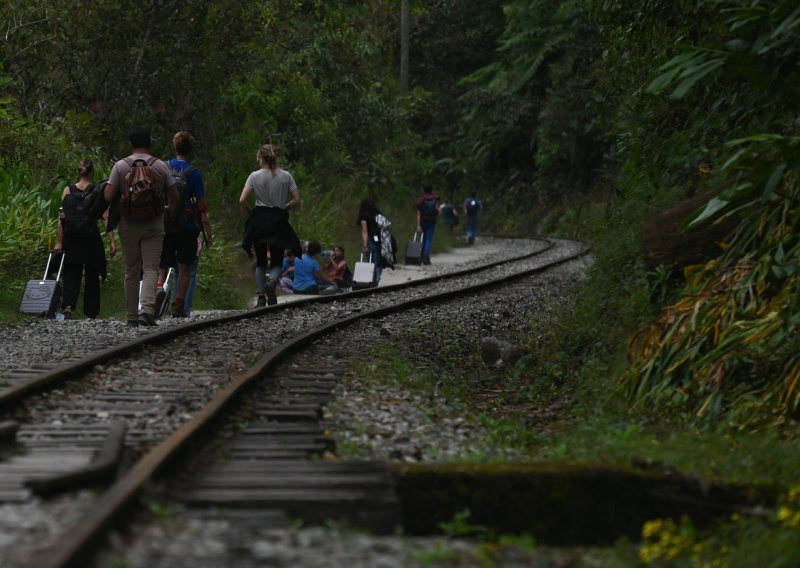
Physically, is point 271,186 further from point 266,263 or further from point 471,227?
point 471,227

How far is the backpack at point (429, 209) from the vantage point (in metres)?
31.6

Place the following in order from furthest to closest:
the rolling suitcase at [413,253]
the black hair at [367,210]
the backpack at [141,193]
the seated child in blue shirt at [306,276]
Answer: the rolling suitcase at [413,253] < the black hair at [367,210] < the seated child in blue shirt at [306,276] < the backpack at [141,193]

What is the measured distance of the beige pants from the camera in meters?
13.6

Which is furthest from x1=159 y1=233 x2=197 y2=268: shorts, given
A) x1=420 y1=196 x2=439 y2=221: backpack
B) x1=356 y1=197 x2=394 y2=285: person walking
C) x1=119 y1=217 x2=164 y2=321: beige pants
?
x1=420 y1=196 x2=439 y2=221: backpack

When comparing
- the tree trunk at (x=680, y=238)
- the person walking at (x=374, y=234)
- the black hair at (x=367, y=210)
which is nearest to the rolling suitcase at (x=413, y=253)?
the person walking at (x=374, y=234)

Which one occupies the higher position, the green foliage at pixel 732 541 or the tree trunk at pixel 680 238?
the tree trunk at pixel 680 238

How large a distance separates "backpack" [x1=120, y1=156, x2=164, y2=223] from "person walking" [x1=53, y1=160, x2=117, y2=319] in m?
1.45

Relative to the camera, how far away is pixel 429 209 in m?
31.7

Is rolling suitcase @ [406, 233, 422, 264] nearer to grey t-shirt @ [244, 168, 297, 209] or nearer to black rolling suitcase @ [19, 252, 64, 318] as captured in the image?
grey t-shirt @ [244, 168, 297, 209]

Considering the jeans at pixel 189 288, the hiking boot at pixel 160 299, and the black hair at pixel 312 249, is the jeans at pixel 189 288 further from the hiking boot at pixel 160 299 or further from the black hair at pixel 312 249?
the black hair at pixel 312 249

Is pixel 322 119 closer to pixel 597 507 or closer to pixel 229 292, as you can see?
pixel 229 292

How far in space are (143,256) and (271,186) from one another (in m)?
Result: 2.30

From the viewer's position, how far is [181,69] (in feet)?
78.7

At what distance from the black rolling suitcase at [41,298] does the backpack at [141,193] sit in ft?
6.22
